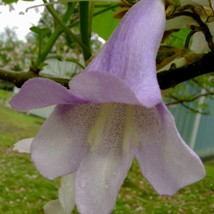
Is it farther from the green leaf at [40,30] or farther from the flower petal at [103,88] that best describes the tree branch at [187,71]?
the green leaf at [40,30]

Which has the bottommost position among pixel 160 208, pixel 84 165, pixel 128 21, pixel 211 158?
pixel 211 158

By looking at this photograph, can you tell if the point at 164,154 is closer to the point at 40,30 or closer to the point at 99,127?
the point at 99,127

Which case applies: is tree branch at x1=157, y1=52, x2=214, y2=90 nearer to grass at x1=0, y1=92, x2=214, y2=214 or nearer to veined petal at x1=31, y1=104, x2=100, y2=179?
veined petal at x1=31, y1=104, x2=100, y2=179

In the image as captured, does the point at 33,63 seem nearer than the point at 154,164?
No

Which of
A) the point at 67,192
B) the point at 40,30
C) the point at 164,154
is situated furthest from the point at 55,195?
the point at 164,154

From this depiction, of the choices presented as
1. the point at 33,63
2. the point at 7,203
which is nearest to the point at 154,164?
the point at 33,63

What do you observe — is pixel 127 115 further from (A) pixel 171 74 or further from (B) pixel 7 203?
(B) pixel 7 203
